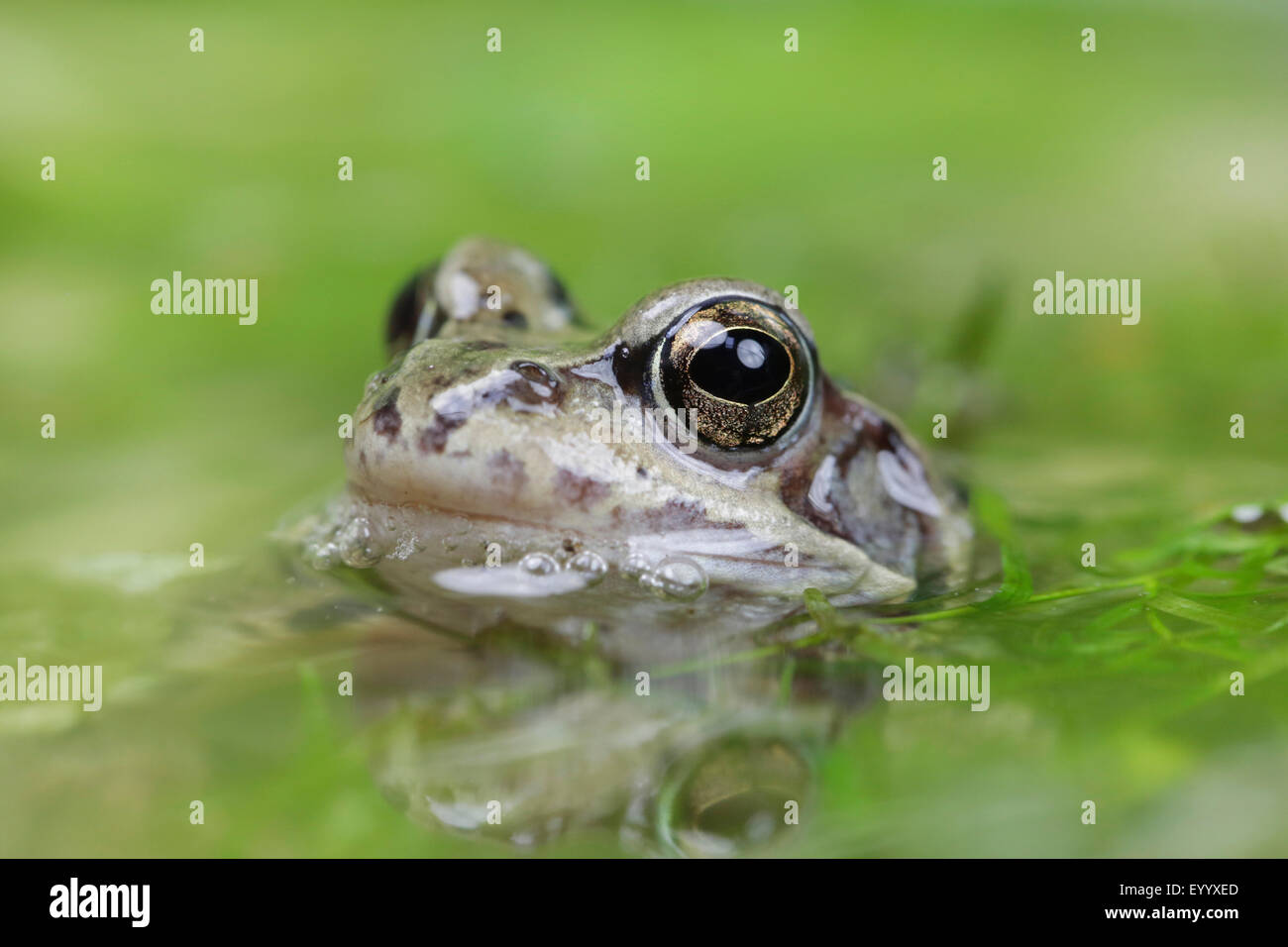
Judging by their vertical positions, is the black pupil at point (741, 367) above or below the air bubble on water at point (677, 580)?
above

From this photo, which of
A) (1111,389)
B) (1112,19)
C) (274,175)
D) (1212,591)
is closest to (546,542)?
(1212,591)

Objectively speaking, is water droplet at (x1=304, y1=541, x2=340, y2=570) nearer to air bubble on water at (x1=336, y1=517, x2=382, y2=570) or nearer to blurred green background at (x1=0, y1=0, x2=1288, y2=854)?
air bubble on water at (x1=336, y1=517, x2=382, y2=570)

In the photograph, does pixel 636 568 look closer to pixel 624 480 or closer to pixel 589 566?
pixel 589 566

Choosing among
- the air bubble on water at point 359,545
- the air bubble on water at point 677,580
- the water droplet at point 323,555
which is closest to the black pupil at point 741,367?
the air bubble on water at point 677,580

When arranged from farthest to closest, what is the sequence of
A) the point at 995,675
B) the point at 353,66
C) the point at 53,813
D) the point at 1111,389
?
the point at 353,66
the point at 1111,389
the point at 995,675
the point at 53,813

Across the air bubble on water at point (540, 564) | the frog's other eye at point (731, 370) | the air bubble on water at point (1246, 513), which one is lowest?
the air bubble on water at point (540, 564)

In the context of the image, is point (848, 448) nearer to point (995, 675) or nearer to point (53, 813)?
point (995, 675)

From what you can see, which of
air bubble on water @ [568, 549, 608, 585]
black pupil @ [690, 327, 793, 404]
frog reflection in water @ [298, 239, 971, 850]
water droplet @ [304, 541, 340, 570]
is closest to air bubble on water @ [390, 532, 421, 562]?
frog reflection in water @ [298, 239, 971, 850]

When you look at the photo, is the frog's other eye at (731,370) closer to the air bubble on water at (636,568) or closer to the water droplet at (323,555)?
the air bubble on water at (636,568)
